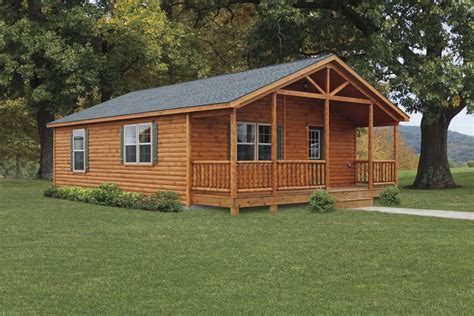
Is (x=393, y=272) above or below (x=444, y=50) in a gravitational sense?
below

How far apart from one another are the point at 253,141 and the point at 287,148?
1.61m

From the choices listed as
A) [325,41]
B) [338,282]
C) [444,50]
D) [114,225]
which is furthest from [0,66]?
[338,282]

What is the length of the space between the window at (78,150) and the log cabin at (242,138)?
4 centimetres

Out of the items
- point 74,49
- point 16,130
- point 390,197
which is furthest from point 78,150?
point 16,130

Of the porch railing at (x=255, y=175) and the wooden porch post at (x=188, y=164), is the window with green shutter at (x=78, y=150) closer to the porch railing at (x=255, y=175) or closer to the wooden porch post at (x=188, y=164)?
the wooden porch post at (x=188, y=164)

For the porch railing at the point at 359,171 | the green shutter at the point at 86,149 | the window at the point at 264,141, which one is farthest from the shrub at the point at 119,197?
the porch railing at the point at 359,171

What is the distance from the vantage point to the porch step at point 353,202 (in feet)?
52.0

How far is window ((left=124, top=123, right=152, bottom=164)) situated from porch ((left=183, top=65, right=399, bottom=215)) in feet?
6.52

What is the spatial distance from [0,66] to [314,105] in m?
17.0

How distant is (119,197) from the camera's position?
16.7 metres

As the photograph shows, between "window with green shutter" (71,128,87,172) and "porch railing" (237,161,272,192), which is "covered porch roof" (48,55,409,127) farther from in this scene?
"porch railing" (237,161,272,192)

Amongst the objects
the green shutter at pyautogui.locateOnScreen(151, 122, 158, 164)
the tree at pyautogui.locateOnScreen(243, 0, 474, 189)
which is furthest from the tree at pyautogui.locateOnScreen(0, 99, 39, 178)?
the green shutter at pyautogui.locateOnScreen(151, 122, 158, 164)

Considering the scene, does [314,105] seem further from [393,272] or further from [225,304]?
[225,304]

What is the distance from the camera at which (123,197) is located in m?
16.5
